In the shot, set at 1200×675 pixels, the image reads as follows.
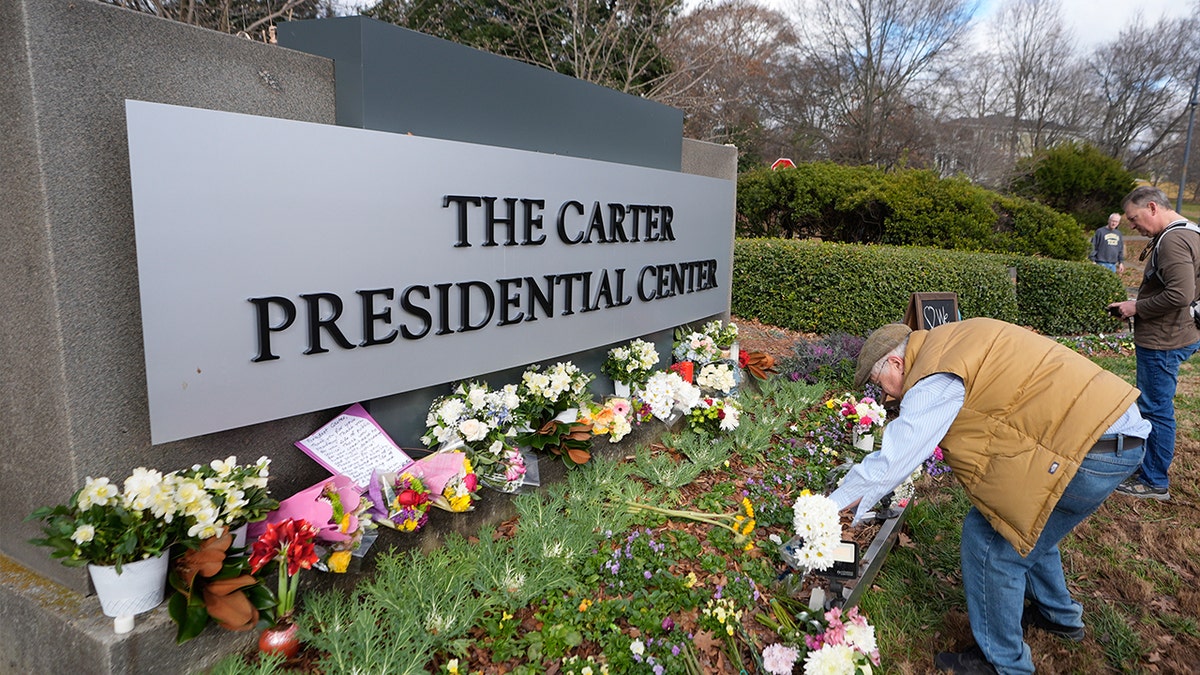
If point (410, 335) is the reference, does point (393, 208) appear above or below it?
above

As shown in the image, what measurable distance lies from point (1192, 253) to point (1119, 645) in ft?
8.07

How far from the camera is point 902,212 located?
11172 mm

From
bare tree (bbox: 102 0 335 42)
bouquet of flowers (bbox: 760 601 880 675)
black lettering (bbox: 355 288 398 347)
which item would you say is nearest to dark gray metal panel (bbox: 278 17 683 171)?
black lettering (bbox: 355 288 398 347)

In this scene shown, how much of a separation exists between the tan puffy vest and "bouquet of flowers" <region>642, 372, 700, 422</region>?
1.90m

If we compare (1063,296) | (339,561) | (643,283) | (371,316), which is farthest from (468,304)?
(1063,296)

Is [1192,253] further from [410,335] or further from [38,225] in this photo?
[38,225]

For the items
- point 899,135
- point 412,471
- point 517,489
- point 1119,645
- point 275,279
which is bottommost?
point 1119,645

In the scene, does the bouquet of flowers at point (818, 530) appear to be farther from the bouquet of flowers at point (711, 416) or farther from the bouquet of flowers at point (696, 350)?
the bouquet of flowers at point (696, 350)

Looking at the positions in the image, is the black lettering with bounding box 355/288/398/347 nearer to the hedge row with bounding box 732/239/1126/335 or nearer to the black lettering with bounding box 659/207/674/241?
the black lettering with bounding box 659/207/674/241

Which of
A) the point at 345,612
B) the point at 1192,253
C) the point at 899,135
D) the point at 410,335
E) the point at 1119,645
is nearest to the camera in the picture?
the point at 345,612

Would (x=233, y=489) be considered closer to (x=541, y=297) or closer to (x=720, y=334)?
(x=541, y=297)

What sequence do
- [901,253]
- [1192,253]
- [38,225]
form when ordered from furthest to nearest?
1. [901,253]
2. [1192,253]
3. [38,225]

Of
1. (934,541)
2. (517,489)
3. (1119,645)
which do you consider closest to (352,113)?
(517,489)

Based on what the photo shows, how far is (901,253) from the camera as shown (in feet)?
27.8
